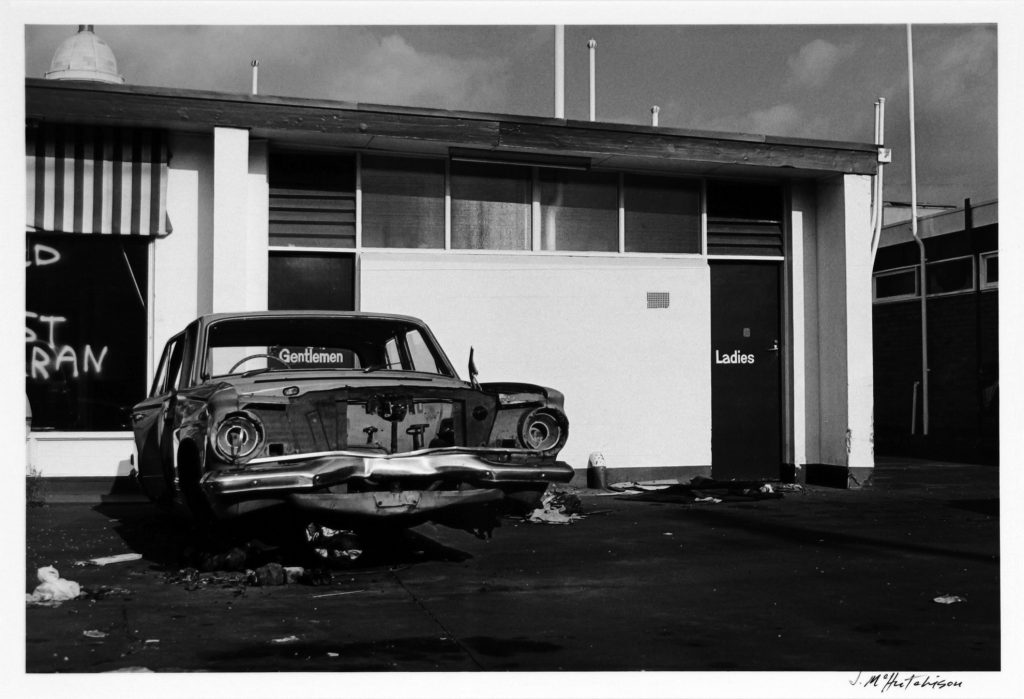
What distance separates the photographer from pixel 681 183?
11688 millimetres

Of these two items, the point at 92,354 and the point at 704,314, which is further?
the point at 704,314

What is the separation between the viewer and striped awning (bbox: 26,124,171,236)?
31.8 ft

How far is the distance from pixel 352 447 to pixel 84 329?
203 inches

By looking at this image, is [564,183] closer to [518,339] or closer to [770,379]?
[518,339]

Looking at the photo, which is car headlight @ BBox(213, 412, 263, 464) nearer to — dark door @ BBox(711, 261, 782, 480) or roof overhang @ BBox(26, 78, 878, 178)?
roof overhang @ BBox(26, 78, 878, 178)

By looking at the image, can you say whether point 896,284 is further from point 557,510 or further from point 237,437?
point 237,437

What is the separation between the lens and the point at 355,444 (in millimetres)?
5895

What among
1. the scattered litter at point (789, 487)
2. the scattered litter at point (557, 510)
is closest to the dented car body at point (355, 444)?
the scattered litter at point (557, 510)

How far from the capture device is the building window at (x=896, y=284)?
1959 cm

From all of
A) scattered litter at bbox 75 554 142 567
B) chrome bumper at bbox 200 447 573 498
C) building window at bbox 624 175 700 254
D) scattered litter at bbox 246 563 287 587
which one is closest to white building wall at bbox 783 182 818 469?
building window at bbox 624 175 700 254

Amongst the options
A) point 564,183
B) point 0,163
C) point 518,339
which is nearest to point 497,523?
point 0,163

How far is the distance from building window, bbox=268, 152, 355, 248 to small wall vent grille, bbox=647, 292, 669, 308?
316cm

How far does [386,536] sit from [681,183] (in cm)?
588

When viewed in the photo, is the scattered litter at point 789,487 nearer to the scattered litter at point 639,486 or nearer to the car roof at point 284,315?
the scattered litter at point 639,486
